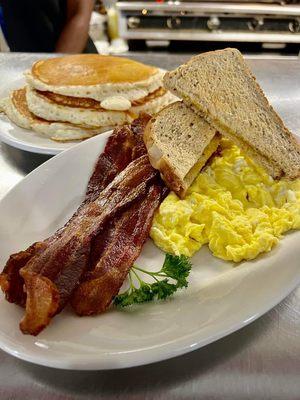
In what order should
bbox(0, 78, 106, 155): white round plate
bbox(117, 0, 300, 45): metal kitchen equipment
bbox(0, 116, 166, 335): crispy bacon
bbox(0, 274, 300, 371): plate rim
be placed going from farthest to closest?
bbox(117, 0, 300, 45): metal kitchen equipment, bbox(0, 78, 106, 155): white round plate, bbox(0, 116, 166, 335): crispy bacon, bbox(0, 274, 300, 371): plate rim

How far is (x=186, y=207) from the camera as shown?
52.8 inches

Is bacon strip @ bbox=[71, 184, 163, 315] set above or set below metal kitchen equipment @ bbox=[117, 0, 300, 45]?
above

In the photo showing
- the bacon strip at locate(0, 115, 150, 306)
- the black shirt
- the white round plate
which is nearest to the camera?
the bacon strip at locate(0, 115, 150, 306)

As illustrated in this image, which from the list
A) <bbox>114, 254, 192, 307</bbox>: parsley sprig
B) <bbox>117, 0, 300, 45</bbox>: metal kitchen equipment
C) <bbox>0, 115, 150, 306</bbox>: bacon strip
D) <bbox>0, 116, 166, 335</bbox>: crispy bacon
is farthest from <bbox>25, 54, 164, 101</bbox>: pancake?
<bbox>117, 0, 300, 45</bbox>: metal kitchen equipment

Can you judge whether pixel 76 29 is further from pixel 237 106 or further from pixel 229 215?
pixel 229 215

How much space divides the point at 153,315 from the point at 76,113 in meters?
1.11

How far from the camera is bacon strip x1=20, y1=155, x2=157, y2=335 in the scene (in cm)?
99

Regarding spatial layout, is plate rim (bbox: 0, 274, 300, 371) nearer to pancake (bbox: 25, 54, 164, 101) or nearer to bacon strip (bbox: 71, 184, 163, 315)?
bacon strip (bbox: 71, 184, 163, 315)

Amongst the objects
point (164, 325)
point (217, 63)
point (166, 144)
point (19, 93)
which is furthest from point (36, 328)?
point (19, 93)

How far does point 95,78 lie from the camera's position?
1995 millimetres

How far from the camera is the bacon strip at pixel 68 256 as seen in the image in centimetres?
99

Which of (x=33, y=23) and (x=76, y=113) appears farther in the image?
(x=33, y=23)

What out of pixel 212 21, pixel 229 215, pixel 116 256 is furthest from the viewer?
pixel 212 21

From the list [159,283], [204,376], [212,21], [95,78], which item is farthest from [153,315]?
[212,21]
